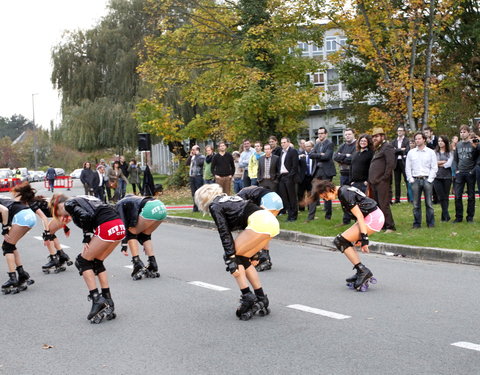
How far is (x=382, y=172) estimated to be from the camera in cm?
1302

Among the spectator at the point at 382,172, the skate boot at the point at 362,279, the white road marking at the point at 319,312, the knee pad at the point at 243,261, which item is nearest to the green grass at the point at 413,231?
the spectator at the point at 382,172

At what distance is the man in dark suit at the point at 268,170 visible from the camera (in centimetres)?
1559

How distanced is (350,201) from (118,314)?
10.3 ft

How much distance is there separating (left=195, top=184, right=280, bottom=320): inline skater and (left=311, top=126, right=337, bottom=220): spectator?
26.6 feet

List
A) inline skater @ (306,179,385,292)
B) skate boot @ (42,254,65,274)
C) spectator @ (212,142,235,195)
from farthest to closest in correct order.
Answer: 1. spectator @ (212,142,235,195)
2. skate boot @ (42,254,65,274)
3. inline skater @ (306,179,385,292)

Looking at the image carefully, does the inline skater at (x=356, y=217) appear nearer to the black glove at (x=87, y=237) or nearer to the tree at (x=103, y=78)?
the black glove at (x=87, y=237)

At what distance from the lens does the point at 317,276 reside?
9539mm

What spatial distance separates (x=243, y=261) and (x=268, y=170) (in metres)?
8.69

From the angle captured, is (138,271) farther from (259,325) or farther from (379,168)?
(379,168)

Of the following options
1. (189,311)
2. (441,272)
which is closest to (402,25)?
(441,272)

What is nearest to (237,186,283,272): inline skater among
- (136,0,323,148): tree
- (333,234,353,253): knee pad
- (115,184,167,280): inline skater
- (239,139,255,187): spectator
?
(333,234,353,253): knee pad

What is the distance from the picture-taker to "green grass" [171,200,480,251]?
1132 cm

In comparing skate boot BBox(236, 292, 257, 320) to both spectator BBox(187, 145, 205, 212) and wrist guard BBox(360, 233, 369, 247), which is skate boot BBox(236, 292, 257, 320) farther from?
spectator BBox(187, 145, 205, 212)

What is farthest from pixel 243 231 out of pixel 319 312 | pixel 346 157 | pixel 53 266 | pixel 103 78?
pixel 103 78
